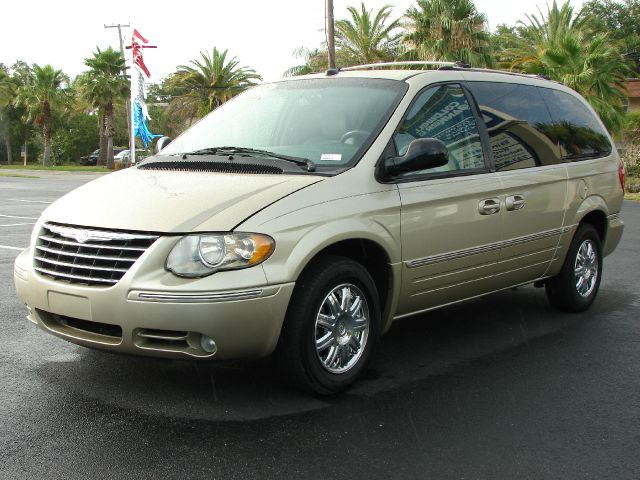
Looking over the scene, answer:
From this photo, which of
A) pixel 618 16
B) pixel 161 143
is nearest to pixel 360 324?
pixel 161 143

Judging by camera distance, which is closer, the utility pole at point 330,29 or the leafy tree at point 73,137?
the utility pole at point 330,29

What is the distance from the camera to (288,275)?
404 cm

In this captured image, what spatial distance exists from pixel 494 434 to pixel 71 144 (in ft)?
240

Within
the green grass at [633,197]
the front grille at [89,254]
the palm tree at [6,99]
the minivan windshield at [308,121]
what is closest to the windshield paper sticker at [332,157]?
the minivan windshield at [308,121]

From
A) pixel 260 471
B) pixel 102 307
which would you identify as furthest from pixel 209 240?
pixel 260 471

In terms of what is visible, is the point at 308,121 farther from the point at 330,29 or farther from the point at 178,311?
the point at 330,29

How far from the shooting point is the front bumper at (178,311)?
12.6ft

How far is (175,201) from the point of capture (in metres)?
4.22

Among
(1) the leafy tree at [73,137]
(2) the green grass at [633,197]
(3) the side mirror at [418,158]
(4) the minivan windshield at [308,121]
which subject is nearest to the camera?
Result: (3) the side mirror at [418,158]

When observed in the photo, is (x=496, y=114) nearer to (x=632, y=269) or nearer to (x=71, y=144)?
(x=632, y=269)

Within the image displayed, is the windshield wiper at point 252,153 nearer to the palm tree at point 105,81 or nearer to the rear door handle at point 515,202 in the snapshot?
the rear door handle at point 515,202

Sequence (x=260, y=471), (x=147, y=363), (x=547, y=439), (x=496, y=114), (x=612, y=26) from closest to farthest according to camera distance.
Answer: (x=260, y=471)
(x=547, y=439)
(x=147, y=363)
(x=496, y=114)
(x=612, y=26)

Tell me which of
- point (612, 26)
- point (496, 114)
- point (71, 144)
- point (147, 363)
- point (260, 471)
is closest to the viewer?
point (260, 471)

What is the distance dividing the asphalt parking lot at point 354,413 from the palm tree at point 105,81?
52791 millimetres
